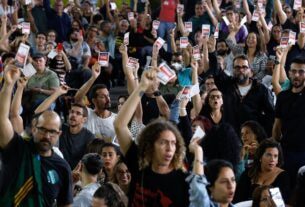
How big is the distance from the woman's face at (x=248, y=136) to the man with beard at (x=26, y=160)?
2.70 m

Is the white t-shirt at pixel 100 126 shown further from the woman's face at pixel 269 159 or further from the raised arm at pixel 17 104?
the woman's face at pixel 269 159

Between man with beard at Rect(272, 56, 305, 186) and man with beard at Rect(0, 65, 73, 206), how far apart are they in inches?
115

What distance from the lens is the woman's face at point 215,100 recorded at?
8.20m

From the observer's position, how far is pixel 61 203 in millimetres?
5184

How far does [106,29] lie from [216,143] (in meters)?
7.15

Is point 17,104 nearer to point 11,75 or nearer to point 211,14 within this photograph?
point 11,75

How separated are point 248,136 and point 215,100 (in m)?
0.93

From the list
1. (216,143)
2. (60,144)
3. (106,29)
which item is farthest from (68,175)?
(106,29)

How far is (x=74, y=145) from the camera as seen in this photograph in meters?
7.69

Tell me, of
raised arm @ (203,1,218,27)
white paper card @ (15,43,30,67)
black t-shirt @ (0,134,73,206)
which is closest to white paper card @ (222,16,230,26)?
raised arm @ (203,1,218,27)

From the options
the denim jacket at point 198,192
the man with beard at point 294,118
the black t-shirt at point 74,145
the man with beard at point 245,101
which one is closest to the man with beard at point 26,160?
the denim jacket at point 198,192

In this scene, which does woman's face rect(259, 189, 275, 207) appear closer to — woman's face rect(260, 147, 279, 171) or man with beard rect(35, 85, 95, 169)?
woman's face rect(260, 147, 279, 171)

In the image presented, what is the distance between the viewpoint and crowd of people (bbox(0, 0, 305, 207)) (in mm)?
4820

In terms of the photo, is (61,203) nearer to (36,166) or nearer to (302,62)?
(36,166)
